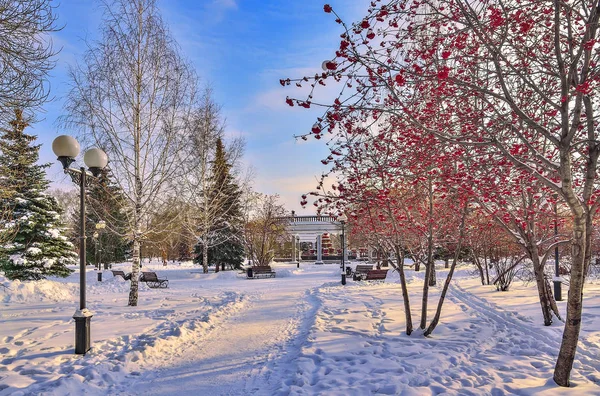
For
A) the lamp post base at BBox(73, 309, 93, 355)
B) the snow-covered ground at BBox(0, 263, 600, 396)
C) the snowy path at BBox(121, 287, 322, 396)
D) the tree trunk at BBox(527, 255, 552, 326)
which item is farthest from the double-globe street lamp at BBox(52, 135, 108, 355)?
the tree trunk at BBox(527, 255, 552, 326)

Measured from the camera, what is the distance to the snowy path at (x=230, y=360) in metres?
4.67

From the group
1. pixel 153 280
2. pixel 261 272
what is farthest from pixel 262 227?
Result: pixel 153 280

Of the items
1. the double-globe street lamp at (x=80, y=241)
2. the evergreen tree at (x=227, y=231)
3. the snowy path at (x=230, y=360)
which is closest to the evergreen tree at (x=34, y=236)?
the evergreen tree at (x=227, y=231)

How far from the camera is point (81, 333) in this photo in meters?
5.97

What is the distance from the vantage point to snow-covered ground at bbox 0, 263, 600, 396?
4.63 metres

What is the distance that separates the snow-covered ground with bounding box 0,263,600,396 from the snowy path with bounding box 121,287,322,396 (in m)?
0.02

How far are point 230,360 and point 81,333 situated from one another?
2.48 m

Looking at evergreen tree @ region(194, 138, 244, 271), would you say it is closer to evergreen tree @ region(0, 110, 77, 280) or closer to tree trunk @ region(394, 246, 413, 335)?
evergreen tree @ region(0, 110, 77, 280)

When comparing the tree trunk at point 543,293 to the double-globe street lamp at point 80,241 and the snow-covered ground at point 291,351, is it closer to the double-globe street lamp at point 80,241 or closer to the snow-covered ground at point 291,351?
the snow-covered ground at point 291,351

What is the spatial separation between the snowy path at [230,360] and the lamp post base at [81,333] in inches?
57.6

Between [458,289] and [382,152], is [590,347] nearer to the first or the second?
[382,152]

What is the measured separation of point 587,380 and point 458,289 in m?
10.9

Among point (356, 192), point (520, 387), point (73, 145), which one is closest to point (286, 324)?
point (356, 192)

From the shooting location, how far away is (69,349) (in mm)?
6176
